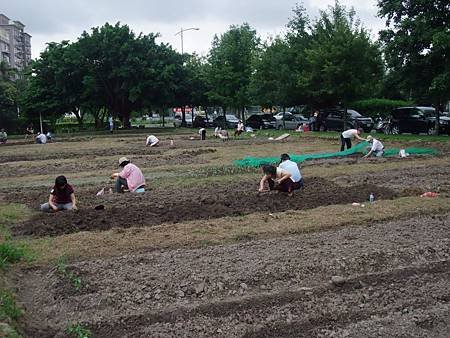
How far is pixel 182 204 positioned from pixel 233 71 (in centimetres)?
3839

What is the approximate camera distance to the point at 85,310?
18.2 feet

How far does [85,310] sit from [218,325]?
153cm

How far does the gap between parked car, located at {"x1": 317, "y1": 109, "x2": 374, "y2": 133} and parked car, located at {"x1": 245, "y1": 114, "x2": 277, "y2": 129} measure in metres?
8.76

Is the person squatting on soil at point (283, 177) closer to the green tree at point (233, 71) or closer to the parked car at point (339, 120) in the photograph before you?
the parked car at point (339, 120)

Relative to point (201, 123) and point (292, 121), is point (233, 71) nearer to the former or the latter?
point (292, 121)

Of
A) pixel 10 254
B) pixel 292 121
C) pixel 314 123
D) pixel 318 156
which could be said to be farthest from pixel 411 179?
pixel 292 121

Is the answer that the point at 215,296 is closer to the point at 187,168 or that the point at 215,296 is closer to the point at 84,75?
the point at 187,168

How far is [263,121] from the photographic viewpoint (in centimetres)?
4669

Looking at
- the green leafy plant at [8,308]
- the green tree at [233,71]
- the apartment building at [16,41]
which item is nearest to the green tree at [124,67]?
the green tree at [233,71]

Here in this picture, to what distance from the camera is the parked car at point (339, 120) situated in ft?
116

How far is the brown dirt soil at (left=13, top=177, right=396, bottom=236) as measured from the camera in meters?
9.42

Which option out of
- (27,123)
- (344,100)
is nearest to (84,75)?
(27,123)

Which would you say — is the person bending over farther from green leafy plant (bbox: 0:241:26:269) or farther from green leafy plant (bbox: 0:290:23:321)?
green leafy plant (bbox: 0:290:23:321)

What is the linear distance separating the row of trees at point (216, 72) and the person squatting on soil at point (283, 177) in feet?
65.5
